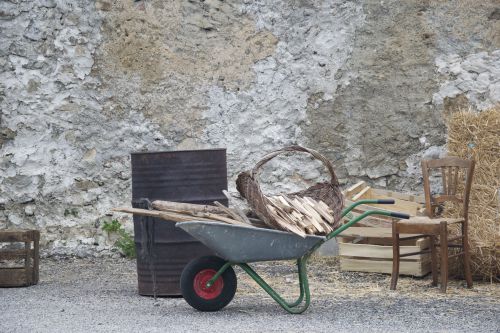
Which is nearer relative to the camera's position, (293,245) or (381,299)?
(293,245)

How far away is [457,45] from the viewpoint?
8.20m

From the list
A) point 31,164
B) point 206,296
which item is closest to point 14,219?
point 31,164

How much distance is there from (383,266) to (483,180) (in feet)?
3.63

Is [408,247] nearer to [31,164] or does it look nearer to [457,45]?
[457,45]

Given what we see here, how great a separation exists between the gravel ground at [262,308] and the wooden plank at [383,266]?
0.08m

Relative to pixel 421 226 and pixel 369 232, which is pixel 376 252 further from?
pixel 421 226

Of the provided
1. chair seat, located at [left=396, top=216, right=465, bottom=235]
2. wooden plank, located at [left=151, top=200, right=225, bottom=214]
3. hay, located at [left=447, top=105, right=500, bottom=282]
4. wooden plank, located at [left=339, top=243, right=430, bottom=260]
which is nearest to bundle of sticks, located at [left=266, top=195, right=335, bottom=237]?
wooden plank, located at [left=151, top=200, right=225, bottom=214]

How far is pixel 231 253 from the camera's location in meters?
5.31

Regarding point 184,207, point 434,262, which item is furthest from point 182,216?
point 434,262

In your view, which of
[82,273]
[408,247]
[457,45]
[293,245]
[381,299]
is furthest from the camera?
[457,45]

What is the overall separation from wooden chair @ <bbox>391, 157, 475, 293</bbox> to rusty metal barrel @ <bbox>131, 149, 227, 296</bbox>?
144cm

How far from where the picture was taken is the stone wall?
27.6ft

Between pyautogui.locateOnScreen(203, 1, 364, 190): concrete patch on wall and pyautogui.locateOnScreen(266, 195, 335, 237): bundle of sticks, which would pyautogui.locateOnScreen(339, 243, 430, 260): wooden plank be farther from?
pyautogui.locateOnScreen(266, 195, 335, 237): bundle of sticks

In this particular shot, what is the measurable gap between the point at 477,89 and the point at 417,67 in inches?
24.2
